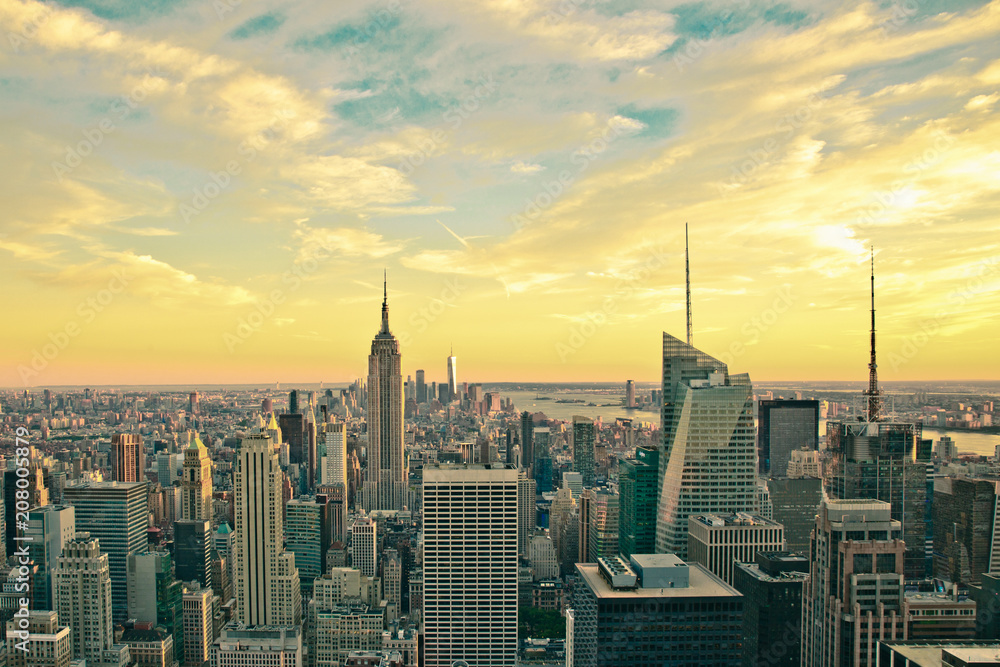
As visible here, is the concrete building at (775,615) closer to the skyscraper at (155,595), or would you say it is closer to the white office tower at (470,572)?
the white office tower at (470,572)

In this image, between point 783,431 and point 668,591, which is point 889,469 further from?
point 668,591

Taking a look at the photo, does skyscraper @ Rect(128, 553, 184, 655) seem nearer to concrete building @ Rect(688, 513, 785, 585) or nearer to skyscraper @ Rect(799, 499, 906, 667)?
concrete building @ Rect(688, 513, 785, 585)

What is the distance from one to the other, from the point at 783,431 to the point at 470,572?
1983cm

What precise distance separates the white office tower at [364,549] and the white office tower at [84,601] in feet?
34.6

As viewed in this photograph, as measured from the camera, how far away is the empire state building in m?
45.7

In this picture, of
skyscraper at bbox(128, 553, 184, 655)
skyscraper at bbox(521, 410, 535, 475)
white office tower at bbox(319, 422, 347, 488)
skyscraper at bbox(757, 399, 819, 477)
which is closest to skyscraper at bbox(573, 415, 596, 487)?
skyscraper at bbox(521, 410, 535, 475)

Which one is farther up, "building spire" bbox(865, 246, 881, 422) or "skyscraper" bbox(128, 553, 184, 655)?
"building spire" bbox(865, 246, 881, 422)

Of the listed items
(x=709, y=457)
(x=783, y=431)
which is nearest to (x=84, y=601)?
(x=709, y=457)

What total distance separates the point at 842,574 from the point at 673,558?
10.8ft

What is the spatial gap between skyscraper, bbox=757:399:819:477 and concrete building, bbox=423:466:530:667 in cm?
1586

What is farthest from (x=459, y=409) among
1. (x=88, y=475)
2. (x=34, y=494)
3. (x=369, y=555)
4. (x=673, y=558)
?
(x=673, y=558)

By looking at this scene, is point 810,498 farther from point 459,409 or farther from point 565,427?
point 459,409

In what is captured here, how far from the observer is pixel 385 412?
156 ft

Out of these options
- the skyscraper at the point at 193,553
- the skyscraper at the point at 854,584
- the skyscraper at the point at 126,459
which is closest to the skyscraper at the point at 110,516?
the skyscraper at the point at 193,553
